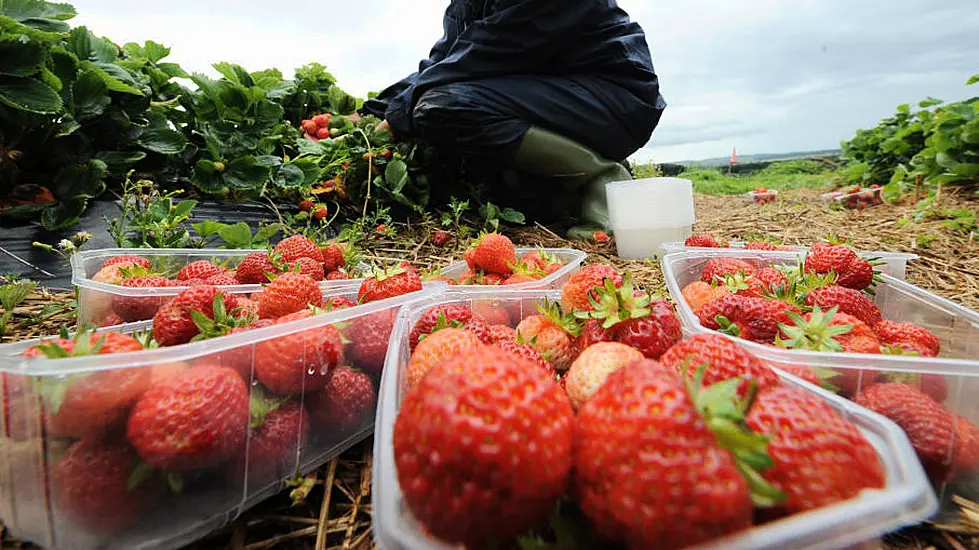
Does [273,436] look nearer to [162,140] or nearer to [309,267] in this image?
[309,267]

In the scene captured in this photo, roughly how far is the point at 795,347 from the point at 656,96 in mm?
2129

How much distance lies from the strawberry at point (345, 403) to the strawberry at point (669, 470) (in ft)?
1.41

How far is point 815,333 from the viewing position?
0.67 metres

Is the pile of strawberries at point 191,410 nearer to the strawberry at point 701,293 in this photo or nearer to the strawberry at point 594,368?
the strawberry at point 594,368

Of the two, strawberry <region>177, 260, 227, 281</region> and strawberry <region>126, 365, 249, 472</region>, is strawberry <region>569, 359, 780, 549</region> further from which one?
strawberry <region>177, 260, 227, 281</region>

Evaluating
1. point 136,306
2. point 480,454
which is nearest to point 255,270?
point 136,306

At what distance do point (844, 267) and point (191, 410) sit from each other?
112 centimetres

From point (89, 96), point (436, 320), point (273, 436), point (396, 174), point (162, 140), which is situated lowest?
point (273, 436)

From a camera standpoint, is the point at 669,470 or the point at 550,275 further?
the point at 550,275

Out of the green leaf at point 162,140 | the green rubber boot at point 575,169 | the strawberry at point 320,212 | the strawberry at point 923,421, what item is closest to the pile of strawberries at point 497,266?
the strawberry at point 923,421

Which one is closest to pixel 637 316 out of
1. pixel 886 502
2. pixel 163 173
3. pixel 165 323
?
pixel 886 502

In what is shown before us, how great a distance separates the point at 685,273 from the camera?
1.28m

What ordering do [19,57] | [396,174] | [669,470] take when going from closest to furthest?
1. [669,470]
2. [19,57]
3. [396,174]

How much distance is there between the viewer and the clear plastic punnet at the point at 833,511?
337 mm
